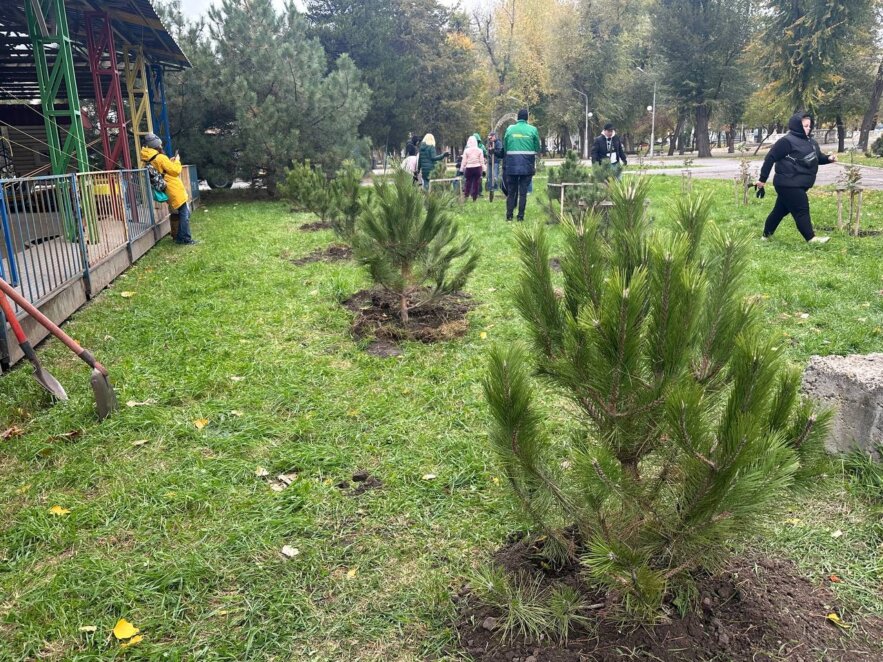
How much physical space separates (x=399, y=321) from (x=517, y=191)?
747 cm

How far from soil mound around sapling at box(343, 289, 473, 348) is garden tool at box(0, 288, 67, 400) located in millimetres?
2243

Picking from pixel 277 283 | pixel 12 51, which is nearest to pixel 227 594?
pixel 277 283

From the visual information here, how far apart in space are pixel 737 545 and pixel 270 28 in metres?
21.8

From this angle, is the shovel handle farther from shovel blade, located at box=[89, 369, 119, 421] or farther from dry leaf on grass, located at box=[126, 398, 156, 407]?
dry leaf on grass, located at box=[126, 398, 156, 407]

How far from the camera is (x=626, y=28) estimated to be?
5088 cm

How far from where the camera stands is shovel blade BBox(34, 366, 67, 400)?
167 inches

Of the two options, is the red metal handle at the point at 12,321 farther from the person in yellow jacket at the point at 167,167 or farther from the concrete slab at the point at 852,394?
the person in yellow jacket at the point at 167,167

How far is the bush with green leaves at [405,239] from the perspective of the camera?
215 inches

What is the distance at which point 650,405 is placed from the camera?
6.07ft

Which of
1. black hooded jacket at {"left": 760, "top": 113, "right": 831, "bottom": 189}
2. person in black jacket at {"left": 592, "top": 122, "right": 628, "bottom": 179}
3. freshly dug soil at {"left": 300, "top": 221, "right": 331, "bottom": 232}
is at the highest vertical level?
person in black jacket at {"left": 592, "top": 122, "right": 628, "bottom": 179}

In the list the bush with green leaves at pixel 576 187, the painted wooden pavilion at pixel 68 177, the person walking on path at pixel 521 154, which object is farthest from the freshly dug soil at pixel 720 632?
the person walking on path at pixel 521 154

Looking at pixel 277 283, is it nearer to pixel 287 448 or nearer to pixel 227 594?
pixel 287 448

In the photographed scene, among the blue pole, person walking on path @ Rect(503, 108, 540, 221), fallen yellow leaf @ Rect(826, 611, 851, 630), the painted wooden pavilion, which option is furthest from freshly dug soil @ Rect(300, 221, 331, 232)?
fallen yellow leaf @ Rect(826, 611, 851, 630)

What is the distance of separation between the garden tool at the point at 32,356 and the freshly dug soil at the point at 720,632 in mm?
3255
